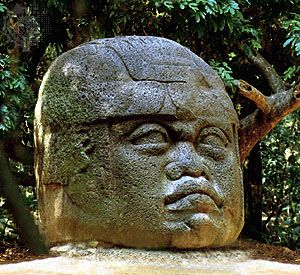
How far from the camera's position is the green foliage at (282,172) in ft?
28.9

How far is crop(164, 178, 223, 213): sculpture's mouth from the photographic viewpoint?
3.94 metres

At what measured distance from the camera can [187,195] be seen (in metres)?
3.97

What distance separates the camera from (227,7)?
624 centimetres

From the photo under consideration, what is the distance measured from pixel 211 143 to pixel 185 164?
0.35 meters

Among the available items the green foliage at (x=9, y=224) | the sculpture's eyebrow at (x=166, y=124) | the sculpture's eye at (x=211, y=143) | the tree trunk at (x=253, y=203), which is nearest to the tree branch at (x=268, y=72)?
the tree trunk at (x=253, y=203)

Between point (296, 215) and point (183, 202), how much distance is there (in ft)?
16.6

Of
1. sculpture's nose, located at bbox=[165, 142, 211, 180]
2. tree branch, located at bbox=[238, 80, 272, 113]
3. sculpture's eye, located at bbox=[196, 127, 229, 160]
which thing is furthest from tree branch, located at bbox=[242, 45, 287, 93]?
sculpture's nose, located at bbox=[165, 142, 211, 180]

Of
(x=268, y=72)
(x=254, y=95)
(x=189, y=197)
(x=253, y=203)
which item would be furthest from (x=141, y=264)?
(x=253, y=203)

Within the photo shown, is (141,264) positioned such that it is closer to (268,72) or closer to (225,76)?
(225,76)

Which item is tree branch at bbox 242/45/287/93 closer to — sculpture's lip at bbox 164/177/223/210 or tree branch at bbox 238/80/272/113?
tree branch at bbox 238/80/272/113

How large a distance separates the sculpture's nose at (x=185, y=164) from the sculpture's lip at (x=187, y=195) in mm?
54

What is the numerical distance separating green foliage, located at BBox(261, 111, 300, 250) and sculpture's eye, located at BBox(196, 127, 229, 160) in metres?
4.56

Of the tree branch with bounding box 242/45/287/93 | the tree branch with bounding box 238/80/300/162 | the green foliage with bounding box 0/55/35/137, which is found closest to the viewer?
the tree branch with bounding box 238/80/300/162

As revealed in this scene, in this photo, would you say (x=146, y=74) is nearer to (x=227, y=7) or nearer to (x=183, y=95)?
(x=183, y=95)
